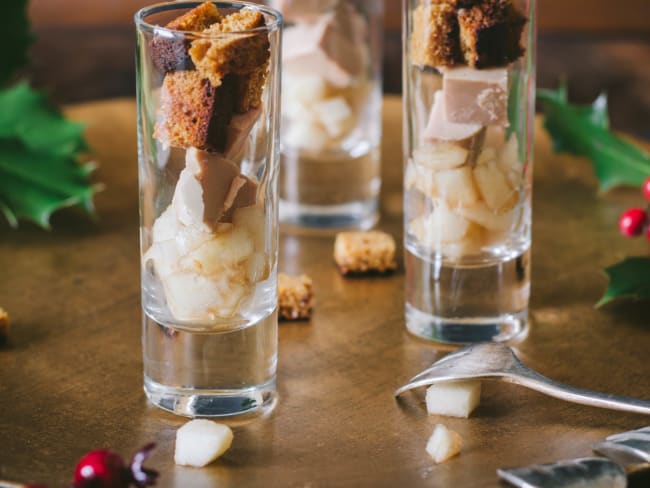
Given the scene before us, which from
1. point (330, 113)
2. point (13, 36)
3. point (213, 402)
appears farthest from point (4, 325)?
point (13, 36)

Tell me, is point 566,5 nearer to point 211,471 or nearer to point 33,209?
point 33,209

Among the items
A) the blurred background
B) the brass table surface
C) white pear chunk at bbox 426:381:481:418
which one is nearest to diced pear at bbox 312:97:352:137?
the brass table surface

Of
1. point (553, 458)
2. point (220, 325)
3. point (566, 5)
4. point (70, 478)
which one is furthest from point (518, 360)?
point (566, 5)

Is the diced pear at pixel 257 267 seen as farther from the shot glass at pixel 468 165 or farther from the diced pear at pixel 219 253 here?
the shot glass at pixel 468 165

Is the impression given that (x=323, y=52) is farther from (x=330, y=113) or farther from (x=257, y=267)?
(x=257, y=267)

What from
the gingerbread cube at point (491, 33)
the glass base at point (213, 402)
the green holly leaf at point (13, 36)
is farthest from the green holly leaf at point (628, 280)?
the green holly leaf at point (13, 36)
